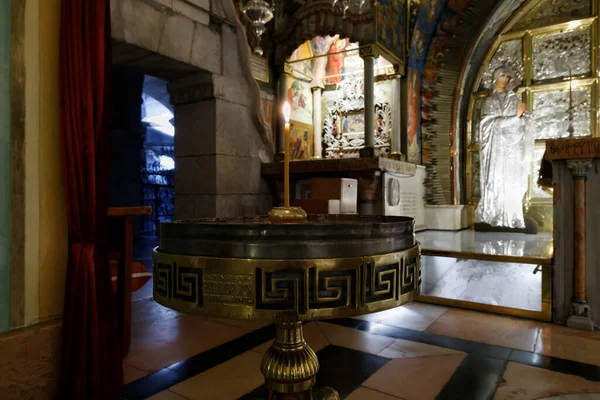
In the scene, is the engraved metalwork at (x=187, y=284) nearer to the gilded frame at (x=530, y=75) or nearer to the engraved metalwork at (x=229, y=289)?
the engraved metalwork at (x=229, y=289)

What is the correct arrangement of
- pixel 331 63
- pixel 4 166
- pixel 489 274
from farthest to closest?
pixel 331 63
pixel 489 274
pixel 4 166

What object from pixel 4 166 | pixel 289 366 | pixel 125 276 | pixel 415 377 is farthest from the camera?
pixel 125 276

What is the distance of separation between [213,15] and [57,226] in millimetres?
2997

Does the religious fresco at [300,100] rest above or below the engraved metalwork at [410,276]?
above

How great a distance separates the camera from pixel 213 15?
4.10 meters

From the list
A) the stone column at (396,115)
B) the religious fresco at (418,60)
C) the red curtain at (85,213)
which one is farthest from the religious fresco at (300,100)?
the red curtain at (85,213)

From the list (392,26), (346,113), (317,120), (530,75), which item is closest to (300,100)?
(317,120)

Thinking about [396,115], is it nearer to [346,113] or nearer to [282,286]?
[346,113]

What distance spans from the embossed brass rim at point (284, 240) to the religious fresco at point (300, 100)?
18.0ft

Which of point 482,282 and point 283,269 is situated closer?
point 283,269

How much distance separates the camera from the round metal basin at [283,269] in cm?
73

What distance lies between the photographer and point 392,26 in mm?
5434

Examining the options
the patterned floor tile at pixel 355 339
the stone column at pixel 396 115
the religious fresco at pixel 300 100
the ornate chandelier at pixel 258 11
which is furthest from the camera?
the religious fresco at pixel 300 100

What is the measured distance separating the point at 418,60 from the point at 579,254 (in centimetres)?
434
